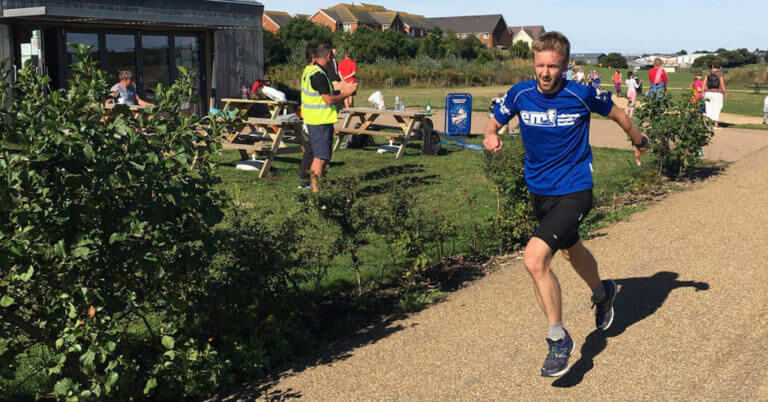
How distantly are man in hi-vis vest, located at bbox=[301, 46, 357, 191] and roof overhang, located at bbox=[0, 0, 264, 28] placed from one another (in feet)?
26.5

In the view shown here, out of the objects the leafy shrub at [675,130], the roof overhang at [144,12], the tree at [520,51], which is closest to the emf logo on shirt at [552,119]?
the leafy shrub at [675,130]

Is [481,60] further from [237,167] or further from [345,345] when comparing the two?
[345,345]

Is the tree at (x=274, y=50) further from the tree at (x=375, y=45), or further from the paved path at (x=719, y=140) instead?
the paved path at (x=719, y=140)

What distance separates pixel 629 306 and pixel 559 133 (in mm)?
1613

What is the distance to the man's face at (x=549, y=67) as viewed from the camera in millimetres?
4266

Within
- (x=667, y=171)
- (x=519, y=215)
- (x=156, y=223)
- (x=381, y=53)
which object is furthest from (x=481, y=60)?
(x=156, y=223)

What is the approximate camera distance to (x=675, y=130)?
10688 mm

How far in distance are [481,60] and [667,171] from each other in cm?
4934

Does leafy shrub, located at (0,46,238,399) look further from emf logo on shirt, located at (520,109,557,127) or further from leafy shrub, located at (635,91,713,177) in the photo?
leafy shrub, located at (635,91,713,177)

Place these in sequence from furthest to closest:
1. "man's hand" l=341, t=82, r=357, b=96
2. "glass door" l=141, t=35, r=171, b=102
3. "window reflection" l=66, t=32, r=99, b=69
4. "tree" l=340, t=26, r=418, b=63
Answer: "tree" l=340, t=26, r=418, b=63 → "glass door" l=141, t=35, r=171, b=102 → "window reflection" l=66, t=32, r=99, b=69 → "man's hand" l=341, t=82, r=357, b=96

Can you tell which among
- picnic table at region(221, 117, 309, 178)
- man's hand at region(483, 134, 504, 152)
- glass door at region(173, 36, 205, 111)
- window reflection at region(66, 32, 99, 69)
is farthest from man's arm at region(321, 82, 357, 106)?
glass door at region(173, 36, 205, 111)

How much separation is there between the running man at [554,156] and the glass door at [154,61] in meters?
14.9

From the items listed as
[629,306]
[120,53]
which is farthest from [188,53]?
[629,306]

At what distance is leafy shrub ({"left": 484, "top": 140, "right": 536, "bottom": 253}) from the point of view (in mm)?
7066
